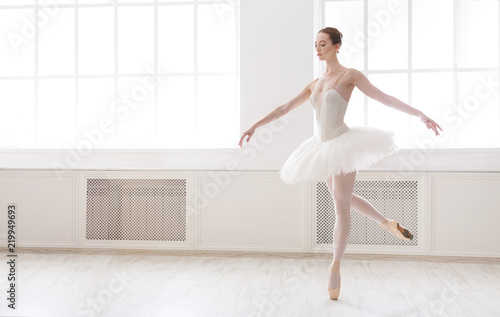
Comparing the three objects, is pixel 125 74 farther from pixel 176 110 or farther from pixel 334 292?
pixel 334 292

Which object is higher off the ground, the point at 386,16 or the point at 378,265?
the point at 386,16

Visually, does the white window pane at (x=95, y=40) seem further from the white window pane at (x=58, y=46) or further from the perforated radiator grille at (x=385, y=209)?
the perforated radiator grille at (x=385, y=209)

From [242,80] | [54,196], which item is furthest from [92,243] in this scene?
[242,80]

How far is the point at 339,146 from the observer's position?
8.51ft

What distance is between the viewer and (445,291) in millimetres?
2861

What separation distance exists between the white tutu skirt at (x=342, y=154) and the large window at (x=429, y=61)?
152cm

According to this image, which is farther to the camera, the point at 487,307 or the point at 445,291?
the point at 445,291

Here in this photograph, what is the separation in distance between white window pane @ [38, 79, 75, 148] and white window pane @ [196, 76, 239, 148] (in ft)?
3.78

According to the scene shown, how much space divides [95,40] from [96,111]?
0.62 m

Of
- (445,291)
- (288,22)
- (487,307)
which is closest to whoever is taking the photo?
(487,307)

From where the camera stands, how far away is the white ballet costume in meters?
2.55

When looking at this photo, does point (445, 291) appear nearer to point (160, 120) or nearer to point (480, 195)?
point (480, 195)

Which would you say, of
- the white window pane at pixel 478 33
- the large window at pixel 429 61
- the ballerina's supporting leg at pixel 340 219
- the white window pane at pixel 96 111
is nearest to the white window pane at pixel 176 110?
the white window pane at pixel 96 111

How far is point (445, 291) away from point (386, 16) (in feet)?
7.56
